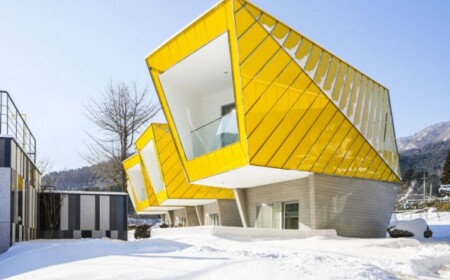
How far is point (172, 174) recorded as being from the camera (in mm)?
32531

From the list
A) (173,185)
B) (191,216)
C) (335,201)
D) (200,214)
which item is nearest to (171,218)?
(191,216)

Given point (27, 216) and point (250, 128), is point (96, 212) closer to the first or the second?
point (27, 216)

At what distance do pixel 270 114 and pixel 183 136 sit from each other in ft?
16.5

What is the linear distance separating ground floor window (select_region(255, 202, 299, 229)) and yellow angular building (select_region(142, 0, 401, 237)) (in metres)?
0.05

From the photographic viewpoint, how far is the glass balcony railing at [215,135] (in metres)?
18.6

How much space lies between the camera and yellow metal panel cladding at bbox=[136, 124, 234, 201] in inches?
1275

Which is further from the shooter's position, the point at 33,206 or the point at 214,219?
the point at 214,219

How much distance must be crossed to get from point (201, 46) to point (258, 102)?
10.3 feet

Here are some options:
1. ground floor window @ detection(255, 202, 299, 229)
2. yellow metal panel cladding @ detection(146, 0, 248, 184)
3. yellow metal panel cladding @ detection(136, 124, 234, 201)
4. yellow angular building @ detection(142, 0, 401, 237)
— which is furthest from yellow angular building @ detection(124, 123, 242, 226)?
yellow metal panel cladding @ detection(146, 0, 248, 184)

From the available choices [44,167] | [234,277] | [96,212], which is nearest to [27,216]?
[96,212]

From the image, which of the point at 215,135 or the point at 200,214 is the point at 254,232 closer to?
the point at 215,135

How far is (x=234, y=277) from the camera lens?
22.5ft

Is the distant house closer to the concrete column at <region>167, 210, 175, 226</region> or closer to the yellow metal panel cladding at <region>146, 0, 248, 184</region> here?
the yellow metal panel cladding at <region>146, 0, 248, 184</region>

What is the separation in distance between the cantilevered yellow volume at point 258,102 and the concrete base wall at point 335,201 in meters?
0.64
